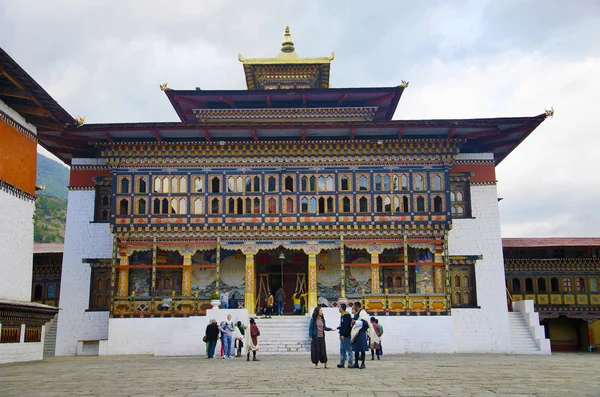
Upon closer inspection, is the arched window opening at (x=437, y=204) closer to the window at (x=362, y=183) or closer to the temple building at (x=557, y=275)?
the window at (x=362, y=183)

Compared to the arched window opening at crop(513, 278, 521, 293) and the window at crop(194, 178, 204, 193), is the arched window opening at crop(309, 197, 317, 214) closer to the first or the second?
the window at crop(194, 178, 204, 193)

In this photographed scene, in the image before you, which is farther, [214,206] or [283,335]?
[214,206]

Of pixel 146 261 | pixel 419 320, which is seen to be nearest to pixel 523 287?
pixel 419 320

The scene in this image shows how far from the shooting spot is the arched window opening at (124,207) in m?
25.4

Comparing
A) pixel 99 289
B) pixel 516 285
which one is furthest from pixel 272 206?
pixel 516 285

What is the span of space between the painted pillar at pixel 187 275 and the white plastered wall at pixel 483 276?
10.4 metres

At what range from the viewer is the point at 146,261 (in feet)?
87.3

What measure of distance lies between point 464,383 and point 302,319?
13.0 m

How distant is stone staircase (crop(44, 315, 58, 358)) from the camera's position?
26484 mm

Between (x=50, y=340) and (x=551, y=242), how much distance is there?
22272 millimetres

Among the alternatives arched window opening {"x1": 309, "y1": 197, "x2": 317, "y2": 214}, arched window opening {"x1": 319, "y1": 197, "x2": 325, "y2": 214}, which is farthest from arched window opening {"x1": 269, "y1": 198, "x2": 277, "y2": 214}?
arched window opening {"x1": 319, "y1": 197, "x2": 325, "y2": 214}

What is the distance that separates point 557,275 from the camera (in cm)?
2920

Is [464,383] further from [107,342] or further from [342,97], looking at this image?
[342,97]

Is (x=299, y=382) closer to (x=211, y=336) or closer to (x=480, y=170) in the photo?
(x=211, y=336)
